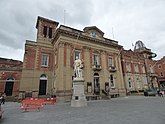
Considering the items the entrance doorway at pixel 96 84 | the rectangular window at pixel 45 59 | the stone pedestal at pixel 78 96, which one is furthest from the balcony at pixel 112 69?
the rectangular window at pixel 45 59

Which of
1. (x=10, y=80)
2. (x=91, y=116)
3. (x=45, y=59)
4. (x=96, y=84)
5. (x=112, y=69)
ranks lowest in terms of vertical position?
(x=91, y=116)

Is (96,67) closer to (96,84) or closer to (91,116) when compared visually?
(96,84)

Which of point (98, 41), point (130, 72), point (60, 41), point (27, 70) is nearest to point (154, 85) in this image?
point (130, 72)

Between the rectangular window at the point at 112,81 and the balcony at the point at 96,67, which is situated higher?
the balcony at the point at 96,67

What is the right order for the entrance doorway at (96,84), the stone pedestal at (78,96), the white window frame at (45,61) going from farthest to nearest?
the white window frame at (45,61)
the entrance doorway at (96,84)
the stone pedestal at (78,96)

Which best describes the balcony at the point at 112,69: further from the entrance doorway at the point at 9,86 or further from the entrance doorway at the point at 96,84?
the entrance doorway at the point at 9,86

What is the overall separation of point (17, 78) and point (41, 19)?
1280cm

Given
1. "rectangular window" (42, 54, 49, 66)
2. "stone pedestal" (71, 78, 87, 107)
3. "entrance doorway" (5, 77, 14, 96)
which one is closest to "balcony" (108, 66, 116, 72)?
"stone pedestal" (71, 78, 87, 107)

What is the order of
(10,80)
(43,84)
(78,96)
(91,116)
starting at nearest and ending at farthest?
(91,116)
(78,96)
(43,84)
(10,80)

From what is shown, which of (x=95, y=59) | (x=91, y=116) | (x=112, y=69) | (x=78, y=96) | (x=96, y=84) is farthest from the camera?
(x=112, y=69)

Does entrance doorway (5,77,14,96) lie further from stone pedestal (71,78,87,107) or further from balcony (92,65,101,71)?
balcony (92,65,101,71)

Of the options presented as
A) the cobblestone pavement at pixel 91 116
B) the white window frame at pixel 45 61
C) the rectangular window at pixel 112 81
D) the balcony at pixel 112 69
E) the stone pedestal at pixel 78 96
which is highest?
the white window frame at pixel 45 61

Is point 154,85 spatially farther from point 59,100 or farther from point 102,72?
point 59,100

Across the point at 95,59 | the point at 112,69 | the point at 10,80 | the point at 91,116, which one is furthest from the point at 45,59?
the point at 91,116
